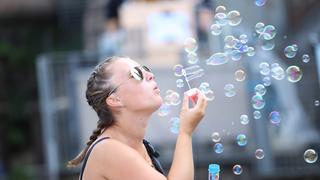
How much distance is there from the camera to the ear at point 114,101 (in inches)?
119

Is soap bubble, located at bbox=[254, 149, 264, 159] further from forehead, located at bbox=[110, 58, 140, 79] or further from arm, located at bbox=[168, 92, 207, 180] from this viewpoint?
forehead, located at bbox=[110, 58, 140, 79]

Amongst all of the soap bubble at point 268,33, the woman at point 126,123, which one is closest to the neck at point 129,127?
the woman at point 126,123

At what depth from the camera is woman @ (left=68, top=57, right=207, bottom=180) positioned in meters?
2.91

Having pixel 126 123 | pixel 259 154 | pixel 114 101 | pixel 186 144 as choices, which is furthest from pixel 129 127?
pixel 259 154

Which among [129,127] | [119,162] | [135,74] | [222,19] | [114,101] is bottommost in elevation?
[119,162]

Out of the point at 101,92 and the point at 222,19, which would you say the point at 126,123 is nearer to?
the point at 101,92

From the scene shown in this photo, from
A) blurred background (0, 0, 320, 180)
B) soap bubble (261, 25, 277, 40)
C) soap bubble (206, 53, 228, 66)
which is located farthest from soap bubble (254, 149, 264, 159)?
blurred background (0, 0, 320, 180)

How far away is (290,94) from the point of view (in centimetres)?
793

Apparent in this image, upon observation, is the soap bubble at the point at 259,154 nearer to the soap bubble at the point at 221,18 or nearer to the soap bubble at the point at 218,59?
the soap bubble at the point at 218,59

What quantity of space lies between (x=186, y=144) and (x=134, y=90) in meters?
0.30

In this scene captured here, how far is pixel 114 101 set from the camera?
3018 mm

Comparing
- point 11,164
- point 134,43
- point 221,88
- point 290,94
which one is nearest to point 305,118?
point 290,94

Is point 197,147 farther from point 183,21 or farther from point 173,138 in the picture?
point 183,21

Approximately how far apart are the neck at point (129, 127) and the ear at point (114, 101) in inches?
1.7
